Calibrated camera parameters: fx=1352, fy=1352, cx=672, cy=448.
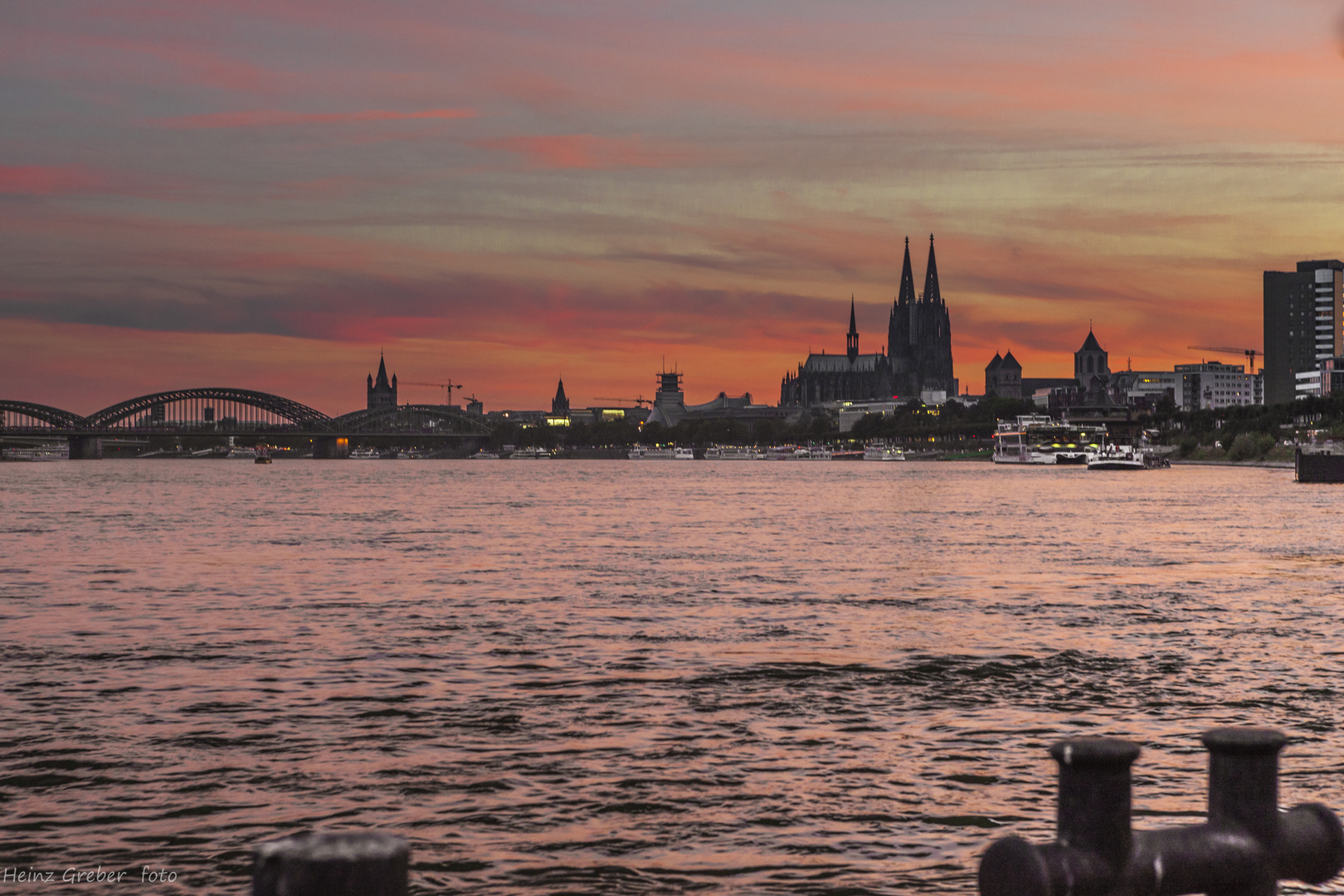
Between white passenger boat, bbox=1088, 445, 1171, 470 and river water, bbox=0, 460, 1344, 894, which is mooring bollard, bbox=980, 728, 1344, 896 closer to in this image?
river water, bbox=0, 460, 1344, 894

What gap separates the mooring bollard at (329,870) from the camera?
15.4 ft

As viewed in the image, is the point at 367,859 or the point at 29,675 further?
the point at 29,675

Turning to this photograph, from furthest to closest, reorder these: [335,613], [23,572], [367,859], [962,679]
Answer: [23,572], [335,613], [962,679], [367,859]

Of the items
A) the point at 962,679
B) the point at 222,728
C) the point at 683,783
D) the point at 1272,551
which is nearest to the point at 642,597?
the point at 962,679

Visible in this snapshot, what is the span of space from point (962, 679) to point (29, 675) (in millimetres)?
13360

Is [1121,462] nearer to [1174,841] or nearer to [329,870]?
[1174,841]

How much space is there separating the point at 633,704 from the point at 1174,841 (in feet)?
36.5

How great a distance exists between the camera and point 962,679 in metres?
18.7

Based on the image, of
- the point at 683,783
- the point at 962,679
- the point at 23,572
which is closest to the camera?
the point at 683,783

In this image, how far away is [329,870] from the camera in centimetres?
470

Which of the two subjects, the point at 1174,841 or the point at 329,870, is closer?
the point at 329,870

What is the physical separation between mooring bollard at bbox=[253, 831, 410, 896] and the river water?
5552 millimetres

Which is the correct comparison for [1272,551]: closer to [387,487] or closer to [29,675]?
[29,675]

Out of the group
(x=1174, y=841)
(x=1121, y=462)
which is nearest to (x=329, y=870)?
(x=1174, y=841)
